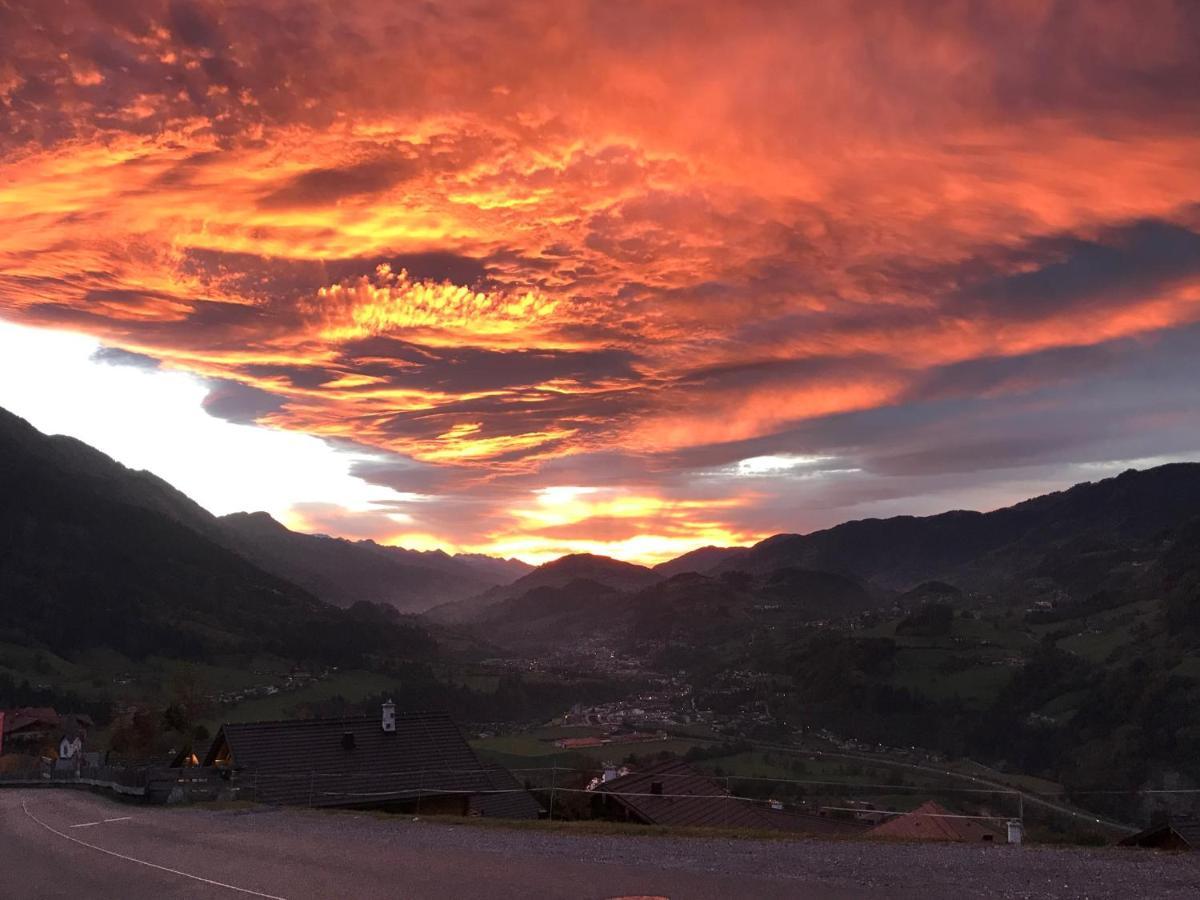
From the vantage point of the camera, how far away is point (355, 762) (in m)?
47.4

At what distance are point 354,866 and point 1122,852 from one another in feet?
47.1

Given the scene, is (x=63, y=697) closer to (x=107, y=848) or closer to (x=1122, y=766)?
(x=107, y=848)

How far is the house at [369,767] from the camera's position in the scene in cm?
4284

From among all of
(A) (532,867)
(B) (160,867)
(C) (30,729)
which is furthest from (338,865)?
(C) (30,729)

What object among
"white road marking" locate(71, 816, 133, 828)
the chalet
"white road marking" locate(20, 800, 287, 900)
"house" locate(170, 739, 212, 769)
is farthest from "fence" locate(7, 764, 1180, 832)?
the chalet

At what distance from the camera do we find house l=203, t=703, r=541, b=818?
141 feet

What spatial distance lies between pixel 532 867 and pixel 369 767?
1291 inches

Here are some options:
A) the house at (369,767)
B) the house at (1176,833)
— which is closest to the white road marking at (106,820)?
the house at (369,767)

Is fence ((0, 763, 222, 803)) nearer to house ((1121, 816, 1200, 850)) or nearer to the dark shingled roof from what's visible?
the dark shingled roof

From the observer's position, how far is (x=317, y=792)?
140 ft

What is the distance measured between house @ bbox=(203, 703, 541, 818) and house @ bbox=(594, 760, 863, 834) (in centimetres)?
448

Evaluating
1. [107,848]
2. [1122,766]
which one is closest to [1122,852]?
[107,848]

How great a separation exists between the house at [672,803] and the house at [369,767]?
14.7 ft

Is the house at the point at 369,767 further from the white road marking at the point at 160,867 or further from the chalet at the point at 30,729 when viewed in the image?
the chalet at the point at 30,729
